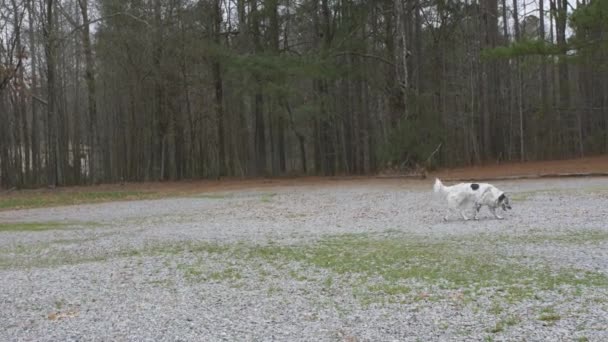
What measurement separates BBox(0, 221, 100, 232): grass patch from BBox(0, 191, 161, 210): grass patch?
5.90 m

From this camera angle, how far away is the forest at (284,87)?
1053 inches

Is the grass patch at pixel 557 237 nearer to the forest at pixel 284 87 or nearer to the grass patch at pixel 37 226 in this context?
the grass patch at pixel 37 226

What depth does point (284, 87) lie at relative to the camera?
82.9 ft

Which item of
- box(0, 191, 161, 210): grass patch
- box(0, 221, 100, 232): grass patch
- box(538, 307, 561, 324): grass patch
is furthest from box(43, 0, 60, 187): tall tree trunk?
box(538, 307, 561, 324): grass patch

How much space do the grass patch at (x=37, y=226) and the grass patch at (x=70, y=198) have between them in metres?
5.90

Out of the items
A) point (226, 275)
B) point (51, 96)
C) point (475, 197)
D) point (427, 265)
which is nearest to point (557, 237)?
point (475, 197)

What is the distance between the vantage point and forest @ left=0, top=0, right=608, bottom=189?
26.7 m

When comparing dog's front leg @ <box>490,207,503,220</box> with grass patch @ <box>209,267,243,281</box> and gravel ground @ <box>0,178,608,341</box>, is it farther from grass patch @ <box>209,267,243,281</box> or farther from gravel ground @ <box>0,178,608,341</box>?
grass patch @ <box>209,267,243,281</box>

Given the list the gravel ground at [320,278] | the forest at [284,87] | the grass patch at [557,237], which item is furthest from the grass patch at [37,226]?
the forest at [284,87]

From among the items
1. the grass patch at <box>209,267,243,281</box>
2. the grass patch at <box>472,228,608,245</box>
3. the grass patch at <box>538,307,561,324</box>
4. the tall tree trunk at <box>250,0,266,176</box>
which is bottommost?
the grass patch at <box>538,307,561,324</box>

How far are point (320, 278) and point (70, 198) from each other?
18.4 metres

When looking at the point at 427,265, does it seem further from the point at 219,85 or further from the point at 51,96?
the point at 51,96

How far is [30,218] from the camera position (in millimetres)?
16016

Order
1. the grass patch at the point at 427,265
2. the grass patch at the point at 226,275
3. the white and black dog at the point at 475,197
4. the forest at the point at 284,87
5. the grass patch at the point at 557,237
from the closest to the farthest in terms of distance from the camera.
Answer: the grass patch at the point at 427,265 → the grass patch at the point at 226,275 → the grass patch at the point at 557,237 → the white and black dog at the point at 475,197 → the forest at the point at 284,87
